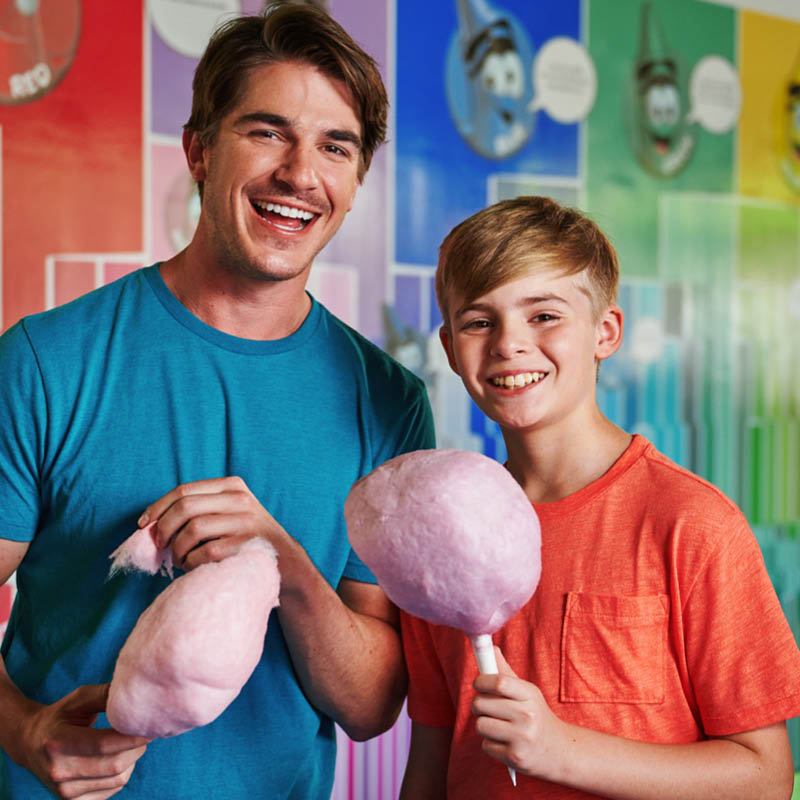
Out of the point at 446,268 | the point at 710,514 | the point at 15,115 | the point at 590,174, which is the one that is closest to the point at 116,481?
the point at 446,268

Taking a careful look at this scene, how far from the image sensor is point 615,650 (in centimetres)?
118

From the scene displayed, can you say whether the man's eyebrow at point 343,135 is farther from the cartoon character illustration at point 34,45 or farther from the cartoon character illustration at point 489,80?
the cartoon character illustration at point 489,80

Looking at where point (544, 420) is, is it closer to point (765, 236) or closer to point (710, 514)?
point (710, 514)

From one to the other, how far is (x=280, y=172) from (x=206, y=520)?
490 mm

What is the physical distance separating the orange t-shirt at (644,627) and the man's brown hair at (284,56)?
0.60m

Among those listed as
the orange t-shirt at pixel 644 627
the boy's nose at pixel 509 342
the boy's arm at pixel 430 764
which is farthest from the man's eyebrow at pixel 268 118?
the boy's arm at pixel 430 764

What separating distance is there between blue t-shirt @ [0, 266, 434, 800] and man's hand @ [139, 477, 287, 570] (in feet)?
0.66

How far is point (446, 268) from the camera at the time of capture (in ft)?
4.48

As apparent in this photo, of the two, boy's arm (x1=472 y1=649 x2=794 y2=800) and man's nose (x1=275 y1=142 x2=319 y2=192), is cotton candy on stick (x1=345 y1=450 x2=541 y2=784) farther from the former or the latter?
man's nose (x1=275 y1=142 x2=319 y2=192)

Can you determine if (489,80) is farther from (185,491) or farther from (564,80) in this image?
(185,491)

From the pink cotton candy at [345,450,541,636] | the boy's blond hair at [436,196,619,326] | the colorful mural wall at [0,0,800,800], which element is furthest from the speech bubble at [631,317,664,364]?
the pink cotton candy at [345,450,541,636]

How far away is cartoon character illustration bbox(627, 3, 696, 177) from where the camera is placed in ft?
10.3

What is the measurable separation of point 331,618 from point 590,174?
2139 millimetres

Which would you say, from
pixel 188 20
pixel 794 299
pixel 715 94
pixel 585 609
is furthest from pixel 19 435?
pixel 794 299
